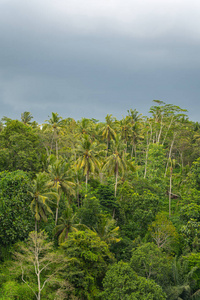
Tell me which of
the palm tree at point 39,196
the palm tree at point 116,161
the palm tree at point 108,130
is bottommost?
the palm tree at point 39,196

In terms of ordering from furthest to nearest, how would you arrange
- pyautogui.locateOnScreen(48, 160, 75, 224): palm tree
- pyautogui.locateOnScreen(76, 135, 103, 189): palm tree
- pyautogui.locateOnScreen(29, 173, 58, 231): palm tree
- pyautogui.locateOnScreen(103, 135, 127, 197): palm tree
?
pyautogui.locateOnScreen(103, 135, 127, 197): palm tree
pyautogui.locateOnScreen(76, 135, 103, 189): palm tree
pyautogui.locateOnScreen(48, 160, 75, 224): palm tree
pyautogui.locateOnScreen(29, 173, 58, 231): palm tree

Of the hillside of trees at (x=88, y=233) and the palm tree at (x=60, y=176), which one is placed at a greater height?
the palm tree at (x=60, y=176)

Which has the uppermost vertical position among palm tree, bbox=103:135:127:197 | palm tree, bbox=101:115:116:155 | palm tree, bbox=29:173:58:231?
palm tree, bbox=101:115:116:155

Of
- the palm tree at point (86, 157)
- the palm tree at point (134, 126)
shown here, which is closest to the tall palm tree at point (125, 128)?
the palm tree at point (134, 126)

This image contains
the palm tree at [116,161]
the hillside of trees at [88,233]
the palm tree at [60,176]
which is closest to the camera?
the hillside of trees at [88,233]

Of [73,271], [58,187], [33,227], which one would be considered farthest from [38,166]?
[73,271]

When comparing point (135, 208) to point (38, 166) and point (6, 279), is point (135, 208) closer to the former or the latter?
point (38, 166)

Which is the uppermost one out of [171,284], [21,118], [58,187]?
[21,118]

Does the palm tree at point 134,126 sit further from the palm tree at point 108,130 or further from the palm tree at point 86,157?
the palm tree at point 86,157

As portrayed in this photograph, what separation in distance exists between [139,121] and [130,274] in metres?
51.1

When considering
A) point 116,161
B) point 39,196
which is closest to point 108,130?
point 116,161

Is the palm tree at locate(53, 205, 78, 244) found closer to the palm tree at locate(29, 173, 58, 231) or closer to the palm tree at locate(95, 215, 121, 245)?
the palm tree at locate(95, 215, 121, 245)

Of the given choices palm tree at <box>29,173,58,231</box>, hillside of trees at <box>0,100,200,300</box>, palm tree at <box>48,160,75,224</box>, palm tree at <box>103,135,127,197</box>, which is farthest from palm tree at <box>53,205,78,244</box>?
palm tree at <box>103,135,127,197</box>

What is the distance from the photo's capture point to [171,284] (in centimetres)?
2750
